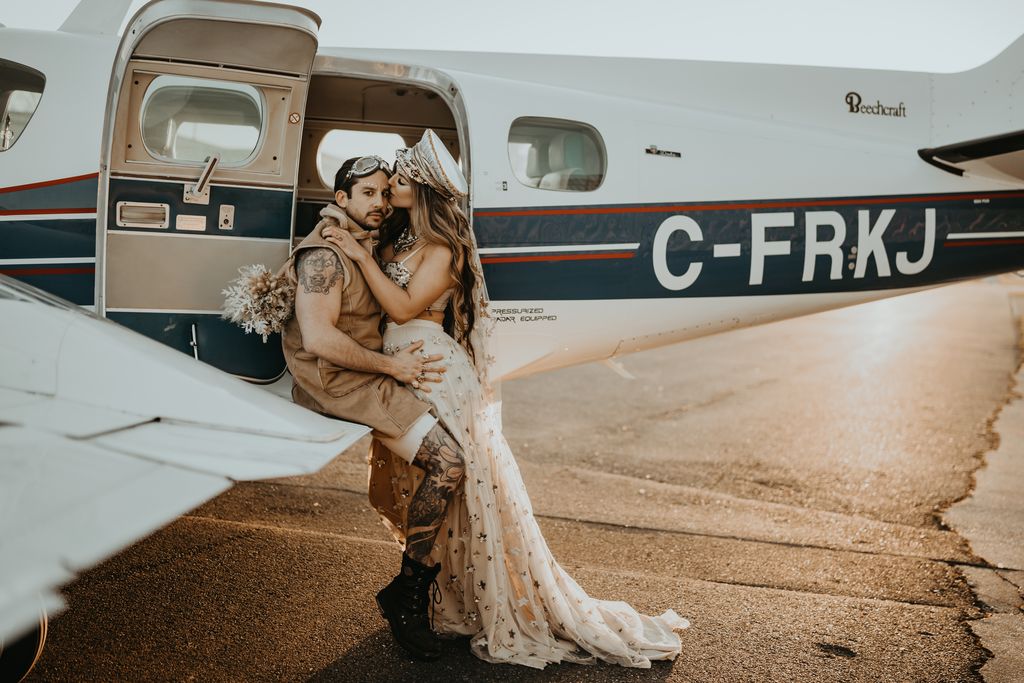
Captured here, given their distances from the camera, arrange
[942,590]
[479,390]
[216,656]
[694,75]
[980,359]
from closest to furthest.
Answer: [216,656], [479,390], [942,590], [694,75], [980,359]

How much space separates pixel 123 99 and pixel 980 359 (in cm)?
1385

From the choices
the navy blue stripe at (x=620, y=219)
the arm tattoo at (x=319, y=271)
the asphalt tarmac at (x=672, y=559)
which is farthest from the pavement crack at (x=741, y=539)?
the arm tattoo at (x=319, y=271)

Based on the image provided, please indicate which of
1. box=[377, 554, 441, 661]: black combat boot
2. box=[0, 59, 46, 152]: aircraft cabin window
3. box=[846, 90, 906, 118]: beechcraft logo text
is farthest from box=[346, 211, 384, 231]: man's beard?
box=[846, 90, 906, 118]: beechcraft logo text

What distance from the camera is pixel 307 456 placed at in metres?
2.91

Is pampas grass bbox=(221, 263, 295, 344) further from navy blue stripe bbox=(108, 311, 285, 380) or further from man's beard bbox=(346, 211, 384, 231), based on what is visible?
navy blue stripe bbox=(108, 311, 285, 380)

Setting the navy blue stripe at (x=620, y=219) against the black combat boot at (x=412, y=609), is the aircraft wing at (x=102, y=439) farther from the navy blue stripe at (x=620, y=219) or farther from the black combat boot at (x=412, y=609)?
the navy blue stripe at (x=620, y=219)

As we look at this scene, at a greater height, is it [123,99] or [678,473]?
[123,99]

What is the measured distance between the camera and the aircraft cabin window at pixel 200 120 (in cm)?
439

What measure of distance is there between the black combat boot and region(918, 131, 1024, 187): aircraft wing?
4001 millimetres

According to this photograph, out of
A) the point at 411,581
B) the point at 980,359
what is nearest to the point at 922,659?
the point at 411,581

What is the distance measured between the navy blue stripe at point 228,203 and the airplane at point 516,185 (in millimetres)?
11

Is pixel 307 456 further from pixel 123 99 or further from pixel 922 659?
pixel 922 659

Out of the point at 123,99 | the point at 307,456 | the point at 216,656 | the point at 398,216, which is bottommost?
the point at 216,656

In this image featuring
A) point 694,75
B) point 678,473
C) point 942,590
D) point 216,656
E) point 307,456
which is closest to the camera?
point 307,456
